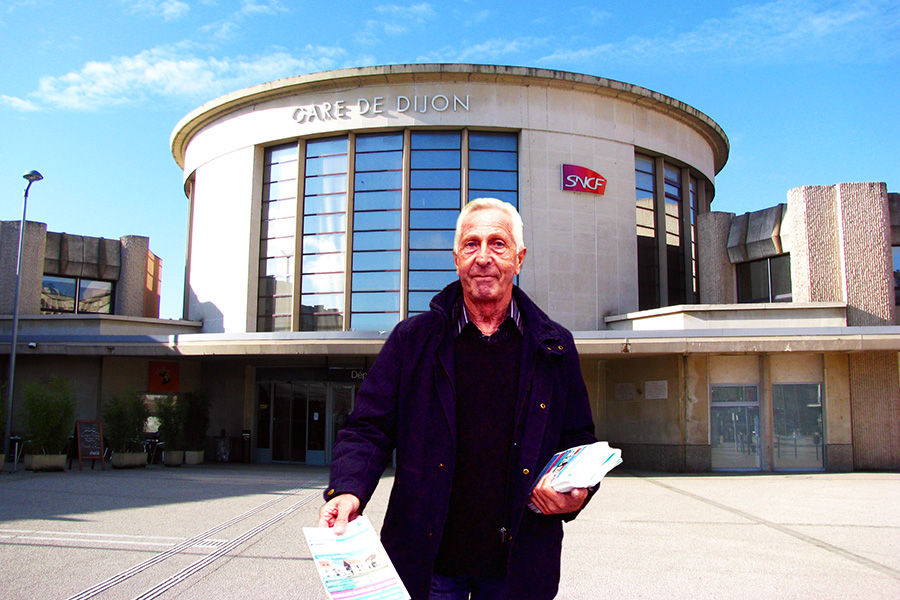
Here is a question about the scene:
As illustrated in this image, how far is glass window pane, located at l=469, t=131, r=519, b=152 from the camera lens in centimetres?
2353

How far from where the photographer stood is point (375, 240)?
76.3 ft

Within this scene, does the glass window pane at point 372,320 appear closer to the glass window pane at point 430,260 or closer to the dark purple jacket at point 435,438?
the glass window pane at point 430,260

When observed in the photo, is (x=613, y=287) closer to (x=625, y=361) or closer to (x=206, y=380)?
(x=625, y=361)

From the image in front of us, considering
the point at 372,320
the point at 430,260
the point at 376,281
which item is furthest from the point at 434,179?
the point at 372,320

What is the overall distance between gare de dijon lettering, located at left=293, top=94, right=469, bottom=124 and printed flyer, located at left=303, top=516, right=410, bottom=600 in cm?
2204

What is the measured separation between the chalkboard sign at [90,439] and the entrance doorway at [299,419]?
582 centimetres

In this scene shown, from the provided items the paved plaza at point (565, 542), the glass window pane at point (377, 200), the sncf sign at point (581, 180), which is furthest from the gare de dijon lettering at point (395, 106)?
the paved plaza at point (565, 542)

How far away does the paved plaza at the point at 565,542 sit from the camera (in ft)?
19.6

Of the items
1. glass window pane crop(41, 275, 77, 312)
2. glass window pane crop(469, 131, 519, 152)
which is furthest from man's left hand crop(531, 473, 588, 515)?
glass window pane crop(41, 275, 77, 312)

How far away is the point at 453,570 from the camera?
8.50 ft

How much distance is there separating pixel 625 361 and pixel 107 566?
676 inches

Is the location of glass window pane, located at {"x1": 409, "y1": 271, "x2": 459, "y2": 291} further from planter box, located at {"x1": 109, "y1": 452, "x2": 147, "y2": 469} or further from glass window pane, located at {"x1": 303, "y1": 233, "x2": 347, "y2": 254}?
planter box, located at {"x1": 109, "y1": 452, "x2": 147, "y2": 469}

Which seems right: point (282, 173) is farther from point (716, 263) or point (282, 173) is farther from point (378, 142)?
point (716, 263)

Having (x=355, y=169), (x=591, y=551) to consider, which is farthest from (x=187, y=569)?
(x=355, y=169)
